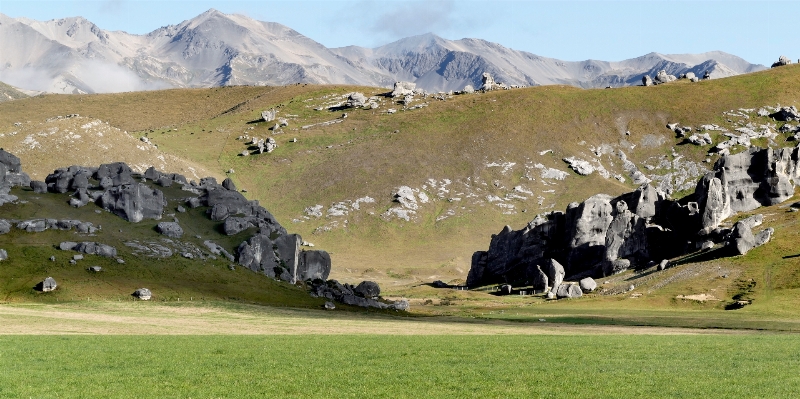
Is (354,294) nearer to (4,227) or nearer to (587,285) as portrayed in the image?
(587,285)

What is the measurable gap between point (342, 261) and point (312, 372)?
5299 inches

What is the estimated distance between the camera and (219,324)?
68.9m

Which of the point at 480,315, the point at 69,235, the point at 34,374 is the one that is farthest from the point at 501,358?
the point at 69,235

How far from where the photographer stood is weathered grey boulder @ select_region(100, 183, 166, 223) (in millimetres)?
112375


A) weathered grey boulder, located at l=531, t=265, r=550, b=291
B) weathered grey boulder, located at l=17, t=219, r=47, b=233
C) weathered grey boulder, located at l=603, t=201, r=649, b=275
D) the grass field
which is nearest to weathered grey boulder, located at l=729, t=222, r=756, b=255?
weathered grey boulder, located at l=603, t=201, r=649, b=275

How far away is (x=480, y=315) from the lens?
96.8 m

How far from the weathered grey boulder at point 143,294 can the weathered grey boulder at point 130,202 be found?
2556cm

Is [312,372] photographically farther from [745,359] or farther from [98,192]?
[98,192]

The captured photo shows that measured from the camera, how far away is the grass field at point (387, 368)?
2994 cm

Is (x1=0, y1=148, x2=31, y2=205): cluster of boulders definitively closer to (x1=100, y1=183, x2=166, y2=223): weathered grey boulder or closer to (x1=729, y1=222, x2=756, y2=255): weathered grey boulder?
(x1=100, y1=183, x2=166, y2=223): weathered grey boulder

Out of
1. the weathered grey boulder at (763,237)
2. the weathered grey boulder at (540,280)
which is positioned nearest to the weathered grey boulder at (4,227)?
the weathered grey boulder at (540,280)

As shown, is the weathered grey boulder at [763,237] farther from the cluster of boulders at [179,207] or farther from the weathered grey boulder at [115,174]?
the weathered grey boulder at [115,174]

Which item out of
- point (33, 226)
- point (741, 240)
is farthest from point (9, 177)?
point (741, 240)

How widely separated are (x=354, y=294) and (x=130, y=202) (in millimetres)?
36574
